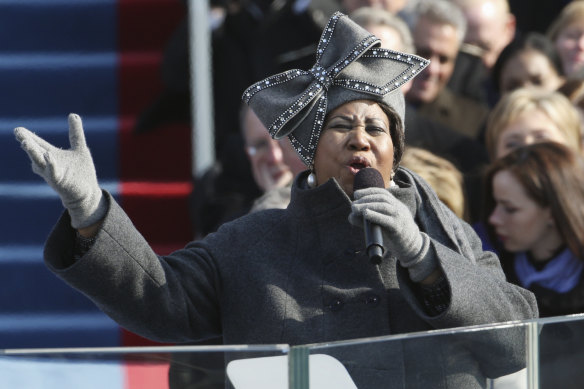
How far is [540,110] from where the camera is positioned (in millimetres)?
4473

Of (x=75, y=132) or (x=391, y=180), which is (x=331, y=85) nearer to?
(x=391, y=180)

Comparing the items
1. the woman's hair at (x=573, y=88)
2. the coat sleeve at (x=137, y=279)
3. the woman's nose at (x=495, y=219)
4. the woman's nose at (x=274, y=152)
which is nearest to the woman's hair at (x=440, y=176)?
the woman's nose at (x=495, y=219)

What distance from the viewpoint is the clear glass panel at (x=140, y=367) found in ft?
5.83

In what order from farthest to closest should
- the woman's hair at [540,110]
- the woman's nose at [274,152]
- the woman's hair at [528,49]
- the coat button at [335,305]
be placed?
the woman's hair at [528,49] → the woman's hair at [540,110] → the woman's nose at [274,152] → the coat button at [335,305]

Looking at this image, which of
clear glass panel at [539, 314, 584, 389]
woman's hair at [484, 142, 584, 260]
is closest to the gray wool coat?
clear glass panel at [539, 314, 584, 389]

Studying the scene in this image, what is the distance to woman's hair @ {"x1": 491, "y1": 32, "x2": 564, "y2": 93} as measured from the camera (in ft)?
17.5

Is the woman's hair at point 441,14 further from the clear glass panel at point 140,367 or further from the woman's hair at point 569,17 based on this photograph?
the clear glass panel at point 140,367

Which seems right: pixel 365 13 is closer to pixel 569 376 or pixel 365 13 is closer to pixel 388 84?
→ pixel 388 84

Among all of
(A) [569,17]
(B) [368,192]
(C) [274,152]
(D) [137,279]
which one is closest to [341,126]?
(B) [368,192]

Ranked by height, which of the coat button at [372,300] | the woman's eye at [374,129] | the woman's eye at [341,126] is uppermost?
the woman's eye at [341,126]

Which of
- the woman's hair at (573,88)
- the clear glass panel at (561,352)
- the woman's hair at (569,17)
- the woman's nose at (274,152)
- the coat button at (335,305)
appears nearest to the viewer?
the clear glass panel at (561,352)

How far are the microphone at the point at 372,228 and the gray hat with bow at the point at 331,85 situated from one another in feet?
0.67

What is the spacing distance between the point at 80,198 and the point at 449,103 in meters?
3.23

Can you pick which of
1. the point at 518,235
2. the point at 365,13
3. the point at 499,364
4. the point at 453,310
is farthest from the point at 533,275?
the point at 499,364
